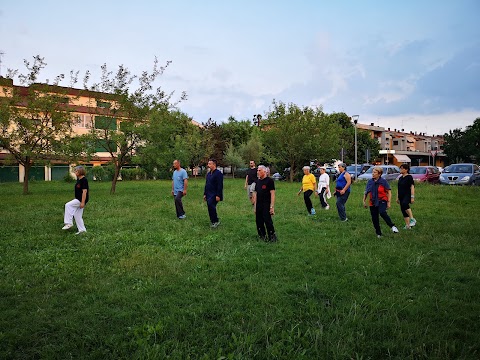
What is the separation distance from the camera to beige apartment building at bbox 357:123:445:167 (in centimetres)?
7691

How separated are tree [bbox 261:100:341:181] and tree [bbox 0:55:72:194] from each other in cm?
1783

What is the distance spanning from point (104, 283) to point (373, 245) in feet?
17.3

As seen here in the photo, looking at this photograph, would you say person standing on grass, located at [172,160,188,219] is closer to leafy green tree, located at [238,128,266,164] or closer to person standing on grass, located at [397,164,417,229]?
person standing on grass, located at [397,164,417,229]

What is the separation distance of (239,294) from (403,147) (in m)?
98.2

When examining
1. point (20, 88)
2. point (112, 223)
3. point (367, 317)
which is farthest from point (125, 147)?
point (367, 317)

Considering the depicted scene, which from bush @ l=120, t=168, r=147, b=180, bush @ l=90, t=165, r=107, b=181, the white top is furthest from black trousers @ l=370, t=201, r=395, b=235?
bush @ l=120, t=168, r=147, b=180

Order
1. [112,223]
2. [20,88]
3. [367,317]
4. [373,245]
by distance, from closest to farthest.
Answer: [367,317] → [373,245] → [112,223] → [20,88]

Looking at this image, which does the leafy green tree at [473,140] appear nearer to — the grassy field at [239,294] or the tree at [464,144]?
the tree at [464,144]

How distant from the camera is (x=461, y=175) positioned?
75.4 feet

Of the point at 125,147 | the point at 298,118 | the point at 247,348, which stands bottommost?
the point at 247,348

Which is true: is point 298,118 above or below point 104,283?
above

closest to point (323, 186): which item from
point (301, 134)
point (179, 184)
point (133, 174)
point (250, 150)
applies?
point (179, 184)

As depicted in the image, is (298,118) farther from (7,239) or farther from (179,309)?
(179,309)

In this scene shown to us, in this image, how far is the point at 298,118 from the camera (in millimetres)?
32375
